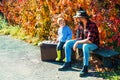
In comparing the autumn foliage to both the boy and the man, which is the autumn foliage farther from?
the boy

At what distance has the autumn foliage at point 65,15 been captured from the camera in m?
7.81

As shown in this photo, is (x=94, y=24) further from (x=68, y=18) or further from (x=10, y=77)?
(x=10, y=77)

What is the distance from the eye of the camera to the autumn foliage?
7.81 m

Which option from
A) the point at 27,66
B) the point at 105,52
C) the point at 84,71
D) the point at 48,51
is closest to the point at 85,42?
the point at 105,52

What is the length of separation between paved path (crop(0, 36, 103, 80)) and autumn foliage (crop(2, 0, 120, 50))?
722 millimetres

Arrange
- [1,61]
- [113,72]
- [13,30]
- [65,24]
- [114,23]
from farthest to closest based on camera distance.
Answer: [13,30] < [1,61] < [65,24] < [114,23] < [113,72]

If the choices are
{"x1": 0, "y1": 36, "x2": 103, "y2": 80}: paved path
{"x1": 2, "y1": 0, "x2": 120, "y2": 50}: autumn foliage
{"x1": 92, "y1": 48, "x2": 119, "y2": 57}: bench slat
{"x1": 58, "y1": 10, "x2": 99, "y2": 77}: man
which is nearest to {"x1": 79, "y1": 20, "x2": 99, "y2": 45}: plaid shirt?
{"x1": 58, "y1": 10, "x2": 99, "y2": 77}: man

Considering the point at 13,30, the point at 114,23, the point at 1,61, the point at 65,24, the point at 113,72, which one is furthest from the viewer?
the point at 13,30

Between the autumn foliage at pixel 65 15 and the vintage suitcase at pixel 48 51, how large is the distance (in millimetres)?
775

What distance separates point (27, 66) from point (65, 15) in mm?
1583

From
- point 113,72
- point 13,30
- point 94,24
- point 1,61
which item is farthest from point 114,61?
point 13,30

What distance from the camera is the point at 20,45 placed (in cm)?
1099

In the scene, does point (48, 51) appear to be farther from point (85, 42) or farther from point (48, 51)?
point (85, 42)

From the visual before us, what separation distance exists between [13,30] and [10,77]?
5881mm
